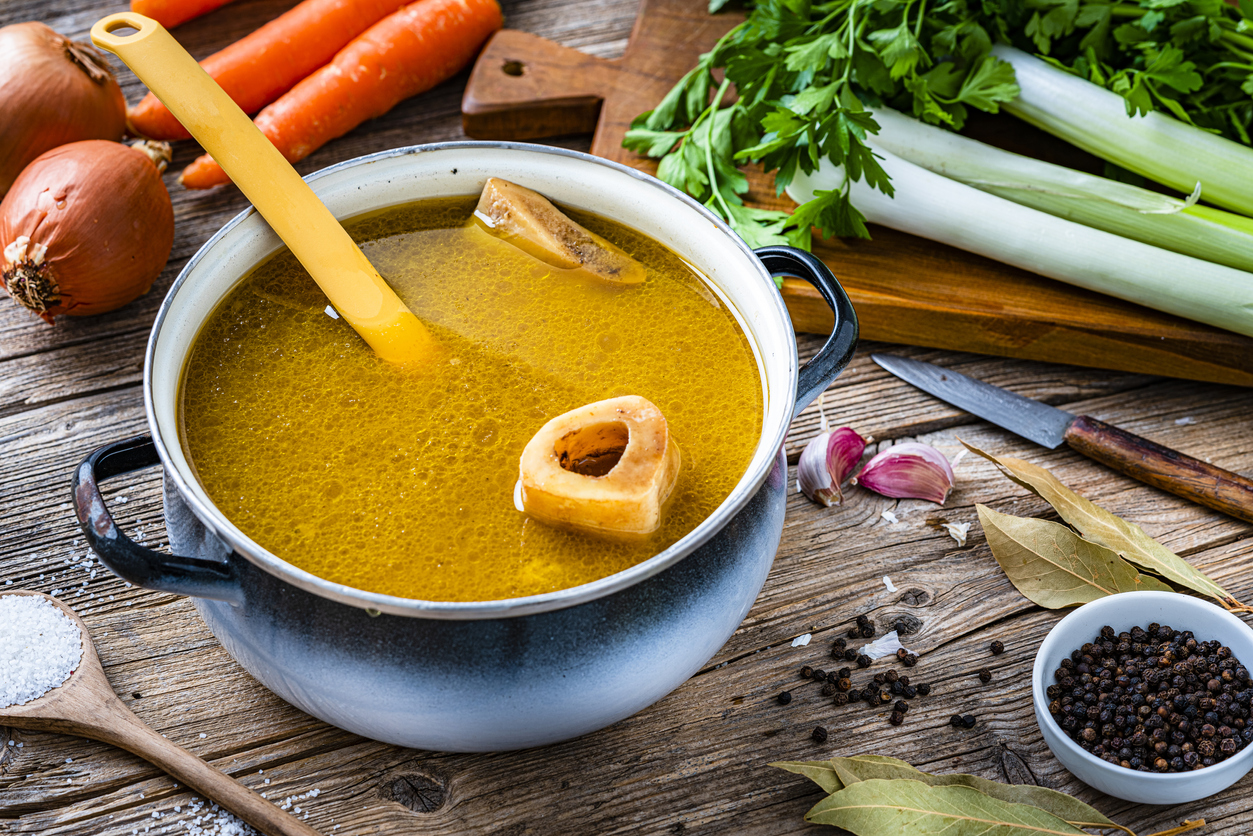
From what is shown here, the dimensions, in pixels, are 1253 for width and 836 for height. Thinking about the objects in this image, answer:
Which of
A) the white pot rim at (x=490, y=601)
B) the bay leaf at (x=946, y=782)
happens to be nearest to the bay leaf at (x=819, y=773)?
the bay leaf at (x=946, y=782)

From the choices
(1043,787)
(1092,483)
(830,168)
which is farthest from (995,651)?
(830,168)

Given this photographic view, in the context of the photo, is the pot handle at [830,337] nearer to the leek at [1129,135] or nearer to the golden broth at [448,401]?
the golden broth at [448,401]

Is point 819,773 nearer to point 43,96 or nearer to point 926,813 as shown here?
point 926,813

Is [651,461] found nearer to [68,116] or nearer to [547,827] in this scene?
[547,827]

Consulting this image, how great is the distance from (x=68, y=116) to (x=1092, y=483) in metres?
2.18

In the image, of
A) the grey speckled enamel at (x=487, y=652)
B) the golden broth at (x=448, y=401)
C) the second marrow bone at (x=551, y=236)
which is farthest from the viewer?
the second marrow bone at (x=551, y=236)

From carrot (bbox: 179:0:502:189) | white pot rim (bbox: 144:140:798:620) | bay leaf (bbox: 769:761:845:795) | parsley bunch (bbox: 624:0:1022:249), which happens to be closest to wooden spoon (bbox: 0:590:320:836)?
white pot rim (bbox: 144:140:798:620)

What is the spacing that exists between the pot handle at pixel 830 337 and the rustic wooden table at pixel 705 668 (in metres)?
0.46

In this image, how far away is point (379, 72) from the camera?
7.87 feet

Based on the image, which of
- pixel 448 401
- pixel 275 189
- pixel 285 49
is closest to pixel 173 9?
pixel 285 49

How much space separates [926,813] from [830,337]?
0.66 metres

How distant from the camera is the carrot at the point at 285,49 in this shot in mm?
2408

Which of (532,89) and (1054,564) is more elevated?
(532,89)

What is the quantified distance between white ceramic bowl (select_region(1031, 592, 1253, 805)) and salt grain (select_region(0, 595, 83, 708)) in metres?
1.46
